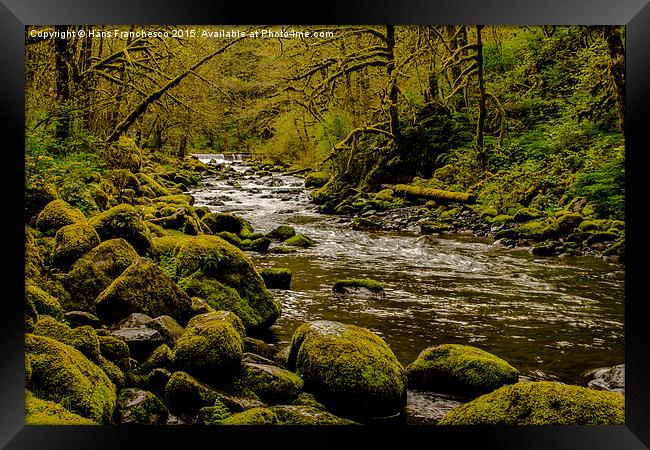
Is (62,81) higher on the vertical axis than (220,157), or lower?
higher

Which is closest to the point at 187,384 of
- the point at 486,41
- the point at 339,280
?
the point at 339,280

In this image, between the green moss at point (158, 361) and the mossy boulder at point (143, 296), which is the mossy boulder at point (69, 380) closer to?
the green moss at point (158, 361)

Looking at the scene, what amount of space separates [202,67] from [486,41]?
8.39 ft

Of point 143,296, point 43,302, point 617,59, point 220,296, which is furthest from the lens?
point 220,296

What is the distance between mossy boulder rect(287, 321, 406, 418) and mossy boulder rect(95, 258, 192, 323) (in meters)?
1.18

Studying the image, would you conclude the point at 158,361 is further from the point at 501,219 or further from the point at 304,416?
the point at 501,219

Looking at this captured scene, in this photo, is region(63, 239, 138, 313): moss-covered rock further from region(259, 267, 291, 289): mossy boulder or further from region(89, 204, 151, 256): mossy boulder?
region(259, 267, 291, 289): mossy boulder

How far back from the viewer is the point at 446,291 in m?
5.65

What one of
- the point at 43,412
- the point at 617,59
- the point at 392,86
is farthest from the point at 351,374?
the point at 617,59

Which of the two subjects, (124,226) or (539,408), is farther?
(124,226)

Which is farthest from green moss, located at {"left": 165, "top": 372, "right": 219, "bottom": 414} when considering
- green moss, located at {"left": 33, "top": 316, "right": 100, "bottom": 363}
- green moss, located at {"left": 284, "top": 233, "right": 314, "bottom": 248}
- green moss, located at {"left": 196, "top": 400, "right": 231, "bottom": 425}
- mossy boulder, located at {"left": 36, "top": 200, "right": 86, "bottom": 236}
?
green moss, located at {"left": 284, "top": 233, "right": 314, "bottom": 248}
